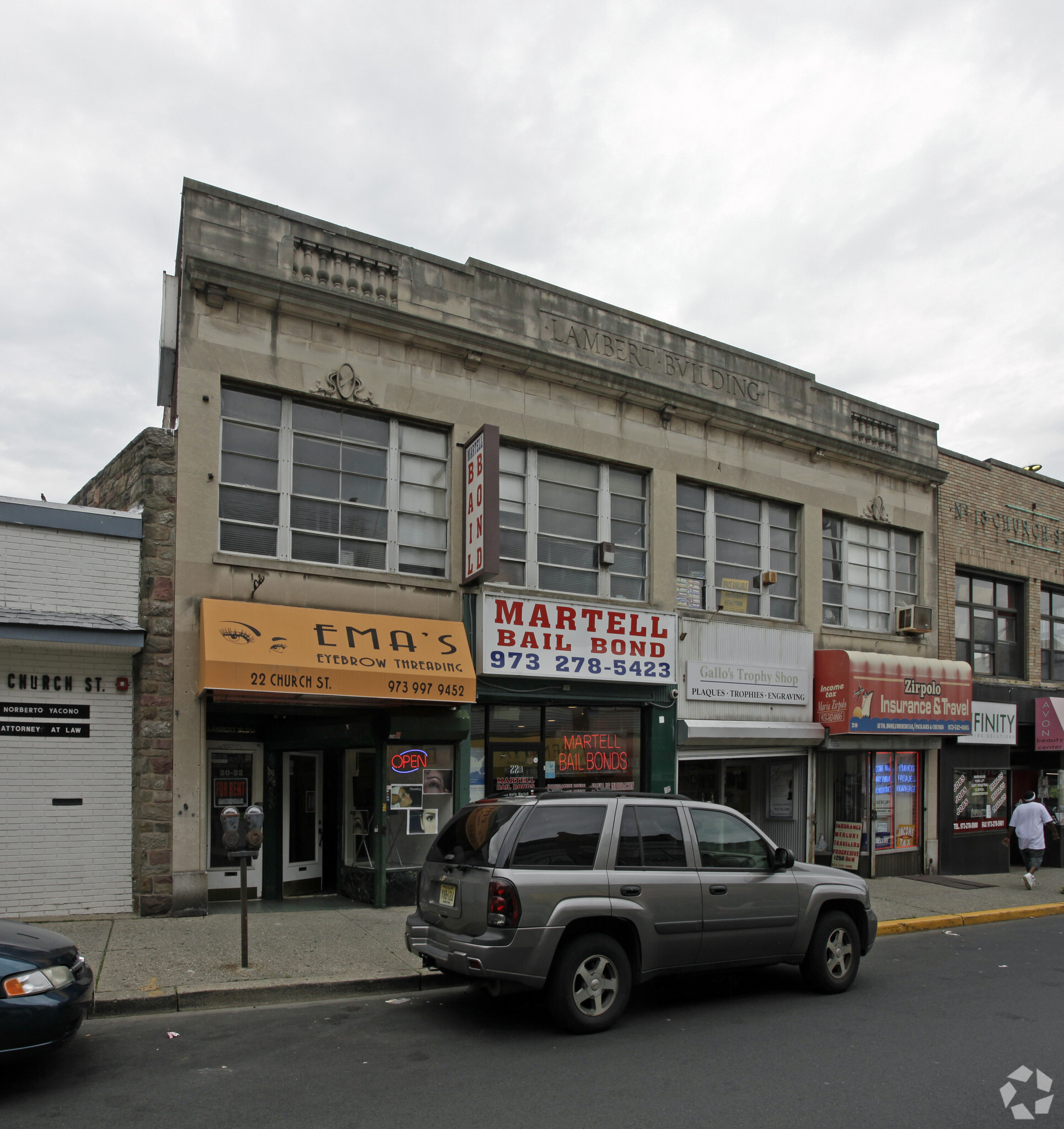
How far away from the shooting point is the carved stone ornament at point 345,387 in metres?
12.6

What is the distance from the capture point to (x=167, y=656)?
1114cm

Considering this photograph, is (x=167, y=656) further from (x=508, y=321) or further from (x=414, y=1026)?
(x=508, y=321)

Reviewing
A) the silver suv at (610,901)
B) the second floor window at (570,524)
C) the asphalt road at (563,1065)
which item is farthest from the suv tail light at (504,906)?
the second floor window at (570,524)

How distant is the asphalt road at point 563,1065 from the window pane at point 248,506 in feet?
19.5

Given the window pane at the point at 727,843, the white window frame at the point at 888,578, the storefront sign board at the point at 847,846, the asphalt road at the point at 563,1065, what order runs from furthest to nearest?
the white window frame at the point at 888,578
the storefront sign board at the point at 847,846
the window pane at the point at 727,843
the asphalt road at the point at 563,1065

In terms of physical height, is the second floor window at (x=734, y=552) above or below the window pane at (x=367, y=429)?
below

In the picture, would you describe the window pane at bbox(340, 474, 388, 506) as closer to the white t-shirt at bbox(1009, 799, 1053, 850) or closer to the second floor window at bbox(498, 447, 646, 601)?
the second floor window at bbox(498, 447, 646, 601)

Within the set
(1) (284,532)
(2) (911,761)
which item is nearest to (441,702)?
(1) (284,532)

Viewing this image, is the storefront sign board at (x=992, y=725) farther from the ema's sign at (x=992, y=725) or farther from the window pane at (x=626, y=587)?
the window pane at (x=626, y=587)

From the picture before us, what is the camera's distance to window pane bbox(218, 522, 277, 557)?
464 inches

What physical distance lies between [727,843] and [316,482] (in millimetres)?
6944

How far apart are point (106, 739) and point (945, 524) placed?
16.1 metres

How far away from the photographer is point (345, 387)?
1269 cm

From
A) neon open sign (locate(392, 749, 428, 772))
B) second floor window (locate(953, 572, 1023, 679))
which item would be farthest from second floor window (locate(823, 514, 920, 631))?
neon open sign (locate(392, 749, 428, 772))
